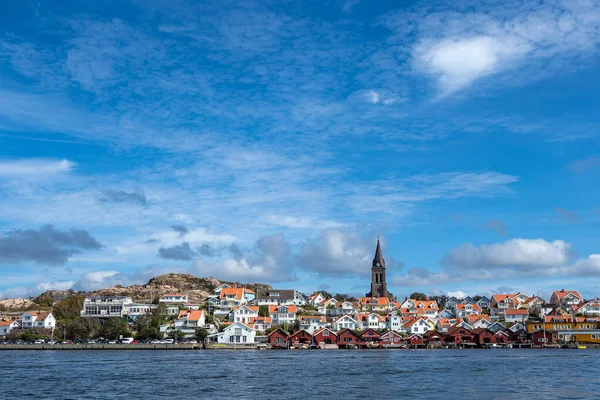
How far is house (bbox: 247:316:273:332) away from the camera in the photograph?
362 feet

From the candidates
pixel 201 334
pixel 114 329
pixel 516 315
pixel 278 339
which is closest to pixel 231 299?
pixel 201 334

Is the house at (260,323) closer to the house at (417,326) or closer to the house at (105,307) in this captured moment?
the house at (417,326)

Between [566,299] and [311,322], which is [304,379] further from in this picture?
[566,299]

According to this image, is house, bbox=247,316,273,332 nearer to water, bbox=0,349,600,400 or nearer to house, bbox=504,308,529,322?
water, bbox=0,349,600,400

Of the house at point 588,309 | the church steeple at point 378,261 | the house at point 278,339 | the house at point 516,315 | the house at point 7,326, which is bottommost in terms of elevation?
the house at point 278,339

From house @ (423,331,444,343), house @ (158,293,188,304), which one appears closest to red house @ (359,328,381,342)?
house @ (423,331,444,343)

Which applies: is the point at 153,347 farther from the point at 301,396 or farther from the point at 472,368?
the point at 301,396

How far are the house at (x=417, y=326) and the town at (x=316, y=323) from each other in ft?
0.58

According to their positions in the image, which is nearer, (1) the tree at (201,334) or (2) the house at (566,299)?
(1) the tree at (201,334)

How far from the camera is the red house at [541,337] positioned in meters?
102

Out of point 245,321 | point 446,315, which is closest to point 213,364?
point 245,321

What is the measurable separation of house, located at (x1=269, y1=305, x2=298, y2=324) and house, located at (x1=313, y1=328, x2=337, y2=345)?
16.1 metres

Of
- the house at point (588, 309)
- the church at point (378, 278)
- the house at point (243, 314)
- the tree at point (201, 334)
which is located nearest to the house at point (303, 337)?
the house at point (243, 314)

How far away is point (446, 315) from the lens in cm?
13762
